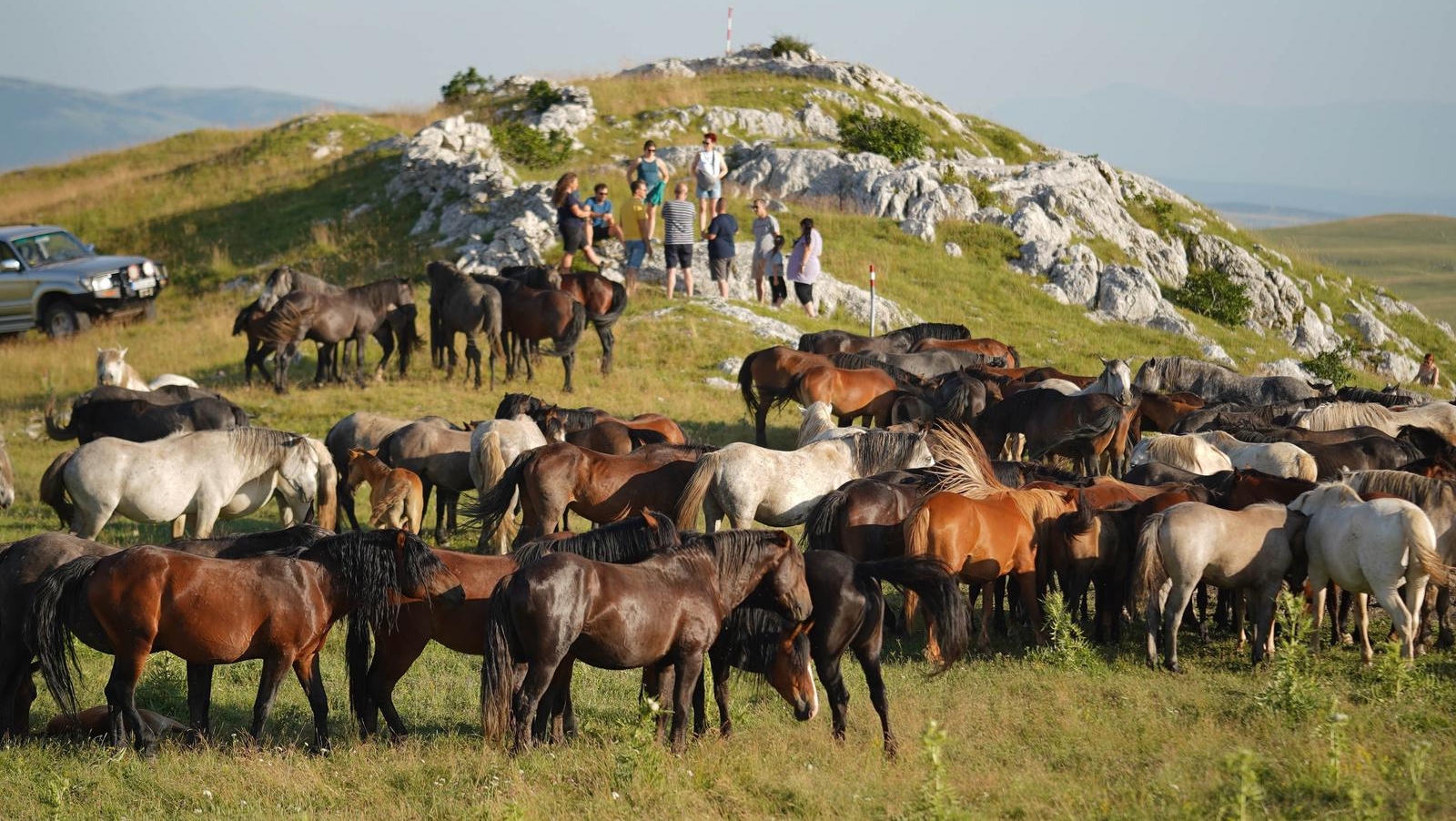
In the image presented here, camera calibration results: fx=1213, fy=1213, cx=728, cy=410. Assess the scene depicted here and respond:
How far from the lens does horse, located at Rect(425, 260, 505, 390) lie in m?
18.2

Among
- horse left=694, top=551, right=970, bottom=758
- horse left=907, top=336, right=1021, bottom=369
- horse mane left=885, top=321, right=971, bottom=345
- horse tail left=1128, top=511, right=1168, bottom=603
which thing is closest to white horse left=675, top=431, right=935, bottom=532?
horse tail left=1128, top=511, right=1168, bottom=603

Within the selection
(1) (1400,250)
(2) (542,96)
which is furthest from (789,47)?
(1) (1400,250)

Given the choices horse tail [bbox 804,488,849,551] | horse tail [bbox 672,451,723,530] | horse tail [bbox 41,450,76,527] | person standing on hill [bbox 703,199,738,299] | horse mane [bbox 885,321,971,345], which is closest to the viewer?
horse tail [bbox 804,488,849,551]

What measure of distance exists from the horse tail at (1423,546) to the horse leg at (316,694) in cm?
722

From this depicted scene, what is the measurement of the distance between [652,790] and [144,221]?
30143 millimetres

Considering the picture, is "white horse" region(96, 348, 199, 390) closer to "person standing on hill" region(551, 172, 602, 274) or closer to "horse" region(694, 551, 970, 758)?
"person standing on hill" region(551, 172, 602, 274)

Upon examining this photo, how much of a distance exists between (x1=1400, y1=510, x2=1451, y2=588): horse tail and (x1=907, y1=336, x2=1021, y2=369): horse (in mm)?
10338

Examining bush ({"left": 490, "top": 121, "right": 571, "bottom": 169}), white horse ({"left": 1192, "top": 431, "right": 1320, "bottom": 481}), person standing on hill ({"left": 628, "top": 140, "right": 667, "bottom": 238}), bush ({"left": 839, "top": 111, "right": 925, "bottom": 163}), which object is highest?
bush ({"left": 839, "top": 111, "right": 925, "bottom": 163})

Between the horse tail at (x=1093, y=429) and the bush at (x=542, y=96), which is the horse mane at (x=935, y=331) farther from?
the bush at (x=542, y=96)

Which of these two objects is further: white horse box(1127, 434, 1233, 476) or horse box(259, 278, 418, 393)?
horse box(259, 278, 418, 393)

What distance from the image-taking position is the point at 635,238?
2291 centimetres

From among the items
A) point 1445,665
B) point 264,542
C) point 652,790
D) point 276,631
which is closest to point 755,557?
point 652,790

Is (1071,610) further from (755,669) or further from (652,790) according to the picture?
(652,790)

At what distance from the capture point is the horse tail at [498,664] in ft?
21.7
